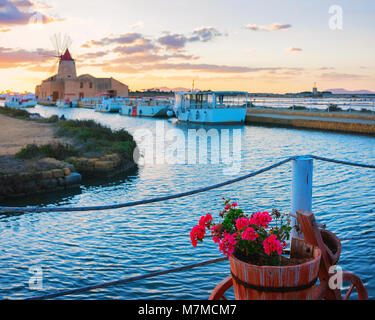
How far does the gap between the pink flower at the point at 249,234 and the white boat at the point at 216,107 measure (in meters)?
40.2

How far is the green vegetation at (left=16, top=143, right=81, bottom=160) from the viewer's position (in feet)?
52.5

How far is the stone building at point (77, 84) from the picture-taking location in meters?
108

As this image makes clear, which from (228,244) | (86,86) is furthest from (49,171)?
(86,86)

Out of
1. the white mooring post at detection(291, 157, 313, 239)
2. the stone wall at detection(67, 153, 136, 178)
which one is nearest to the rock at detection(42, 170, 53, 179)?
the stone wall at detection(67, 153, 136, 178)

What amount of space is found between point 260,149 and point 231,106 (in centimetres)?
2071

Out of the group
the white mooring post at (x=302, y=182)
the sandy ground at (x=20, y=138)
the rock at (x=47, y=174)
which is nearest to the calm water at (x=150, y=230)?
the rock at (x=47, y=174)

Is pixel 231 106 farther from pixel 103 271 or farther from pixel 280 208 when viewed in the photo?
pixel 103 271

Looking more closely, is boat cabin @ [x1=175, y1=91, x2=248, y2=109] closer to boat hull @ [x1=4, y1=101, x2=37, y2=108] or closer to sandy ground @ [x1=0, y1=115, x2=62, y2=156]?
sandy ground @ [x1=0, y1=115, x2=62, y2=156]

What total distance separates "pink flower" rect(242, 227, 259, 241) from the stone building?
105407 mm

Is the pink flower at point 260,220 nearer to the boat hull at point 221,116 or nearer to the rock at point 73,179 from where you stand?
the rock at point 73,179

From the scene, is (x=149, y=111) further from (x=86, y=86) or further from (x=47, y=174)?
(x=86, y=86)

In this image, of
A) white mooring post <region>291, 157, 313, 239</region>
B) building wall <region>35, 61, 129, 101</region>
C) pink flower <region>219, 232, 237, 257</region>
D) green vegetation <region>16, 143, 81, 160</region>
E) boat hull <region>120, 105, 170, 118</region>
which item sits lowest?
green vegetation <region>16, 143, 81, 160</region>

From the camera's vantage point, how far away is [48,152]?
16.7m
